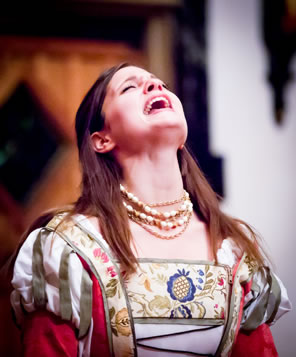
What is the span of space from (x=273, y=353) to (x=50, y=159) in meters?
1.29

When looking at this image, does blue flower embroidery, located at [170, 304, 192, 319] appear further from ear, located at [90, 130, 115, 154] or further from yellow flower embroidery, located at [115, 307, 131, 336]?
ear, located at [90, 130, 115, 154]

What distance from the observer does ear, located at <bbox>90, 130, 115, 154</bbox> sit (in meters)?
0.91

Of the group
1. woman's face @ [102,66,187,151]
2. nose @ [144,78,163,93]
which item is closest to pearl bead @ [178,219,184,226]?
woman's face @ [102,66,187,151]

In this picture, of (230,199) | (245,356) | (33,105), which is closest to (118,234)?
(245,356)

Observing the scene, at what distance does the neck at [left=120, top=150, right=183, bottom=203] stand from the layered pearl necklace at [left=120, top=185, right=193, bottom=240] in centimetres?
1

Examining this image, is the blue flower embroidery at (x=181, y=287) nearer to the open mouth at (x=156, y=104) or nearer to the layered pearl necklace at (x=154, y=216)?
the layered pearl necklace at (x=154, y=216)

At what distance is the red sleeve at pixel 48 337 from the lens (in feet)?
2.49

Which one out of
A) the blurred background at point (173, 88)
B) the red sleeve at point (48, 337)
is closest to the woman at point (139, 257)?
the red sleeve at point (48, 337)

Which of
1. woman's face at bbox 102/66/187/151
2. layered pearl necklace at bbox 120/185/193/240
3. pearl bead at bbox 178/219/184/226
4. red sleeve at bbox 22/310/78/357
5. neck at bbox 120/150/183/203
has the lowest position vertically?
red sleeve at bbox 22/310/78/357

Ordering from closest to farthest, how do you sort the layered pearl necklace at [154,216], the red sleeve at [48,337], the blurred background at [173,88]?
the red sleeve at [48,337]
the layered pearl necklace at [154,216]
the blurred background at [173,88]

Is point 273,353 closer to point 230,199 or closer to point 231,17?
point 230,199

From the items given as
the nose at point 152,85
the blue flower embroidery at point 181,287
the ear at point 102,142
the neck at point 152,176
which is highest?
the nose at point 152,85

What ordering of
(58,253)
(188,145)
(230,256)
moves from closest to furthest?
(58,253), (230,256), (188,145)

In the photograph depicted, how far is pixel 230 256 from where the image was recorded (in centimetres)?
90
